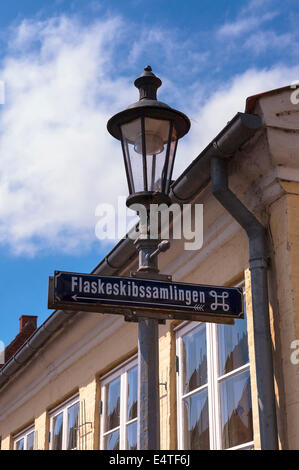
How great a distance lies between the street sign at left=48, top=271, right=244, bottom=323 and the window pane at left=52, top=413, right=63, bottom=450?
22.5ft

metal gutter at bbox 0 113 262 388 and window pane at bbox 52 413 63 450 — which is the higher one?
metal gutter at bbox 0 113 262 388

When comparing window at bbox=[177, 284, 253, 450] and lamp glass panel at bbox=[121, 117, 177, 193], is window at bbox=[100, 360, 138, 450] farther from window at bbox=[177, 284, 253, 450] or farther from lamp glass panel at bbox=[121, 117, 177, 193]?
lamp glass panel at bbox=[121, 117, 177, 193]

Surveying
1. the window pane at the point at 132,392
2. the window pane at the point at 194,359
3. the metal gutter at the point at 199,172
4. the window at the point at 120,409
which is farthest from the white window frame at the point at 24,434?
the window pane at the point at 194,359

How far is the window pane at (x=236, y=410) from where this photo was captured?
241 inches

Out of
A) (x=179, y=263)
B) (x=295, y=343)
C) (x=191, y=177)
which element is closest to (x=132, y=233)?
(x=179, y=263)

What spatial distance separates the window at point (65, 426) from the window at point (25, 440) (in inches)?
45.0

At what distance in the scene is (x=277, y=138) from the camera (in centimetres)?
595

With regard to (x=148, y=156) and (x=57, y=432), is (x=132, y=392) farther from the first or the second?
(x=148, y=156)

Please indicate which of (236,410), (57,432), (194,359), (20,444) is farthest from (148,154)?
(20,444)

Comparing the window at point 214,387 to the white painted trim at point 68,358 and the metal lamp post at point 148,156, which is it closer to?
the white painted trim at point 68,358

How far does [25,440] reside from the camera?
12781 mm

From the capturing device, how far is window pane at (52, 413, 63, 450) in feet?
35.8

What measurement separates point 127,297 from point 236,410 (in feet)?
7.61

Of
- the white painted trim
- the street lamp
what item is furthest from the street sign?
the white painted trim
